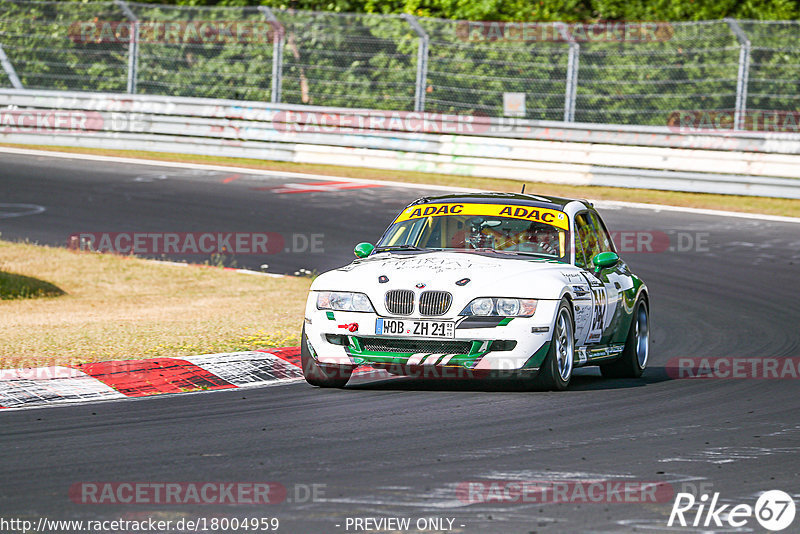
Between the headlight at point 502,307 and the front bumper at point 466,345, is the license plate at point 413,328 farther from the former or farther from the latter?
the headlight at point 502,307

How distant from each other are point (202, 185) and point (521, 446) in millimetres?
16384

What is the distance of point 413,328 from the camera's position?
8.47m

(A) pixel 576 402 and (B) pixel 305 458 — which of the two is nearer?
(B) pixel 305 458

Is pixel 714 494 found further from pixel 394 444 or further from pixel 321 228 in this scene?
pixel 321 228

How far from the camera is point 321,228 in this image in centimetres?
1858

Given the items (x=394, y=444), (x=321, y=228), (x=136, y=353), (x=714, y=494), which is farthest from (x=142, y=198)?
(x=714, y=494)

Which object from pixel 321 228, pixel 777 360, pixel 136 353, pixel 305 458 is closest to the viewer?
pixel 305 458

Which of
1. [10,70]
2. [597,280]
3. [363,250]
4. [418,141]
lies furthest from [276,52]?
[597,280]

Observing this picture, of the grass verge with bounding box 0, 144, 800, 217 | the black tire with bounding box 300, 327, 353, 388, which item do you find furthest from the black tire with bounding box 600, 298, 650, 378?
the grass verge with bounding box 0, 144, 800, 217

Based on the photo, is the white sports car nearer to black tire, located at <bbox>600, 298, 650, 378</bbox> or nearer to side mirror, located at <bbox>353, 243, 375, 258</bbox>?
side mirror, located at <bbox>353, 243, 375, 258</bbox>

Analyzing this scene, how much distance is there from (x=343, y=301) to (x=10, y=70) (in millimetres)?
19978

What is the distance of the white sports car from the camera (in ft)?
27.7

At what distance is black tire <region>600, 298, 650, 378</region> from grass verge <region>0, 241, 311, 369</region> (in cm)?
263

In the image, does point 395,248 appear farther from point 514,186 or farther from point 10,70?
point 10,70
